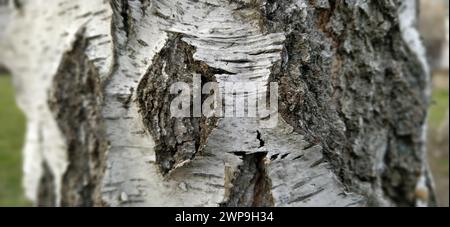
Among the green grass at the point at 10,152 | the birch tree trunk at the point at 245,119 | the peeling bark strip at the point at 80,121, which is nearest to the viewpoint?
the birch tree trunk at the point at 245,119

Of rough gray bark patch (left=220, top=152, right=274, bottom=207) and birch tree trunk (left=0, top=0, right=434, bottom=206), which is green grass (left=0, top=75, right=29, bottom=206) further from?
rough gray bark patch (left=220, top=152, right=274, bottom=207)

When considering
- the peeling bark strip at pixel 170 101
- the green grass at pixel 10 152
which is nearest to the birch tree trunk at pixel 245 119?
the peeling bark strip at pixel 170 101

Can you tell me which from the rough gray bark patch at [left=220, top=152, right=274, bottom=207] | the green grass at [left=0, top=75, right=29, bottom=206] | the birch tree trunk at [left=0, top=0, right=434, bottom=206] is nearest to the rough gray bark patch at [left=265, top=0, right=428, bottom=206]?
the birch tree trunk at [left=0, top=0, right=434, bottom=206]

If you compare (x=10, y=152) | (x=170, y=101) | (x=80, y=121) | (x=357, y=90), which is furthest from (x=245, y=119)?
(x=10, y=152)

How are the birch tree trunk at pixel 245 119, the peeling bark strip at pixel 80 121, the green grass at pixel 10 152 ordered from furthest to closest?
the green grass at pixel 10 152 → the peeling bark strip at pixel 80 121 → the birch tree trunk at pixel 245 119

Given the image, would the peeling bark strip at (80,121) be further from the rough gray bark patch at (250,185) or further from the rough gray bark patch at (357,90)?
the rough gray bark patch at (357,90)

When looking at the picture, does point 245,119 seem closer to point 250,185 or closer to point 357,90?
point 250,185
